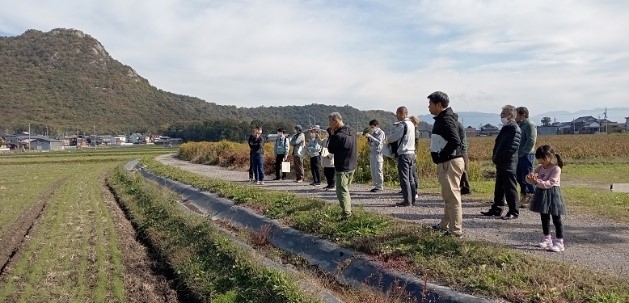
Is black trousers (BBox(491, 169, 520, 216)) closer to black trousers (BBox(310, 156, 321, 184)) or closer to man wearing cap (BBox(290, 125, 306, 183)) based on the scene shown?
black trousers (BBox(310, 156, 321, 184))

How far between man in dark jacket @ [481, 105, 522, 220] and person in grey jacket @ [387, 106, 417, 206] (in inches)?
67.7

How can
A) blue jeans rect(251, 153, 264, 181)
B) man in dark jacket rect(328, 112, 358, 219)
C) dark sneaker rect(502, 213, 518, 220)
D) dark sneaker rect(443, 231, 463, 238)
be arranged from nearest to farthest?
1. dark sneaker rect(443, 231, 463, 238)
2. man in dark jacket rect(328, 112, 358, 219)
3. dark sneaker rect(502, 213, 518, 220)
4. blue jeans rect(251, 153, 264, 181)

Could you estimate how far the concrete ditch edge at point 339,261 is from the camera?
15.7 ft

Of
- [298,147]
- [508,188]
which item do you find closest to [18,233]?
[298,147]

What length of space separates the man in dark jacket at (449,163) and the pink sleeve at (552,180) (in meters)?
0.90

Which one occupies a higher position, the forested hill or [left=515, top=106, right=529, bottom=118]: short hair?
the forested hill

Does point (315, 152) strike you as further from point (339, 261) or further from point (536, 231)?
point (339, 261)

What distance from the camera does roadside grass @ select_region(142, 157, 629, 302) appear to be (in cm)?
435

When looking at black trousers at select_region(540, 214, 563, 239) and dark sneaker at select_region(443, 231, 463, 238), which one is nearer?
black trousers at select_region(540, 214, 563, 239)

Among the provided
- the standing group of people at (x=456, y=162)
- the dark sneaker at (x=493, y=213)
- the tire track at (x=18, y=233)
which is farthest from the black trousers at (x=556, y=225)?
the tire track at (x=18, y=233)

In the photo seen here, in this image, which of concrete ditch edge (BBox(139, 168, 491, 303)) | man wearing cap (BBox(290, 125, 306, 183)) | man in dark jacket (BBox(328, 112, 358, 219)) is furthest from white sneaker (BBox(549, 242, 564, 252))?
man wearing cap (BBox(290, 125, 306, 183))

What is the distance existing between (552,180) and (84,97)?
126 meters

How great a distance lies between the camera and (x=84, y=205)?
1397 centimetres

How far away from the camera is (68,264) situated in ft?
24.8
